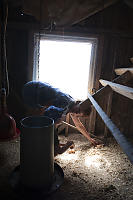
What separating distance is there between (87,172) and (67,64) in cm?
217

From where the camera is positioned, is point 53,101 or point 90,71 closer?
point 53,101

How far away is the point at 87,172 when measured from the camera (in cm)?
238

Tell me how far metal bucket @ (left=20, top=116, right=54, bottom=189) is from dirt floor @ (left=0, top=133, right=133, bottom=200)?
0.35m

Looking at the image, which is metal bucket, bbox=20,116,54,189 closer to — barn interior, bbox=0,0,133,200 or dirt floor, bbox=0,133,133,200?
dirt floor, bbox=0,133,133,200

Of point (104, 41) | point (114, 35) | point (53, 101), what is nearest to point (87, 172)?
point (53, 101)

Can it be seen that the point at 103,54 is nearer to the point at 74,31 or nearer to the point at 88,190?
the point at 74,31

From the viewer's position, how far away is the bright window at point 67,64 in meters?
3.30

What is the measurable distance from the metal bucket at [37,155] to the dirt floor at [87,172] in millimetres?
349

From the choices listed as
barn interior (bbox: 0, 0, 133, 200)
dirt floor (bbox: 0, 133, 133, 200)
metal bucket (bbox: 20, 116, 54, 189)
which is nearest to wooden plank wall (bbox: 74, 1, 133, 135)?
barn interior (bbox: 0, 0, 133, 200)

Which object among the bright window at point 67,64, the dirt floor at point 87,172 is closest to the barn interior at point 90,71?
the dirt floor at point 87,172

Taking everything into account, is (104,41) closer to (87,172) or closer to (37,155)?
(87,172)

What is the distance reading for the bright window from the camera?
3.30 m

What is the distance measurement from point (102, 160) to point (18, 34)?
2.89 meters

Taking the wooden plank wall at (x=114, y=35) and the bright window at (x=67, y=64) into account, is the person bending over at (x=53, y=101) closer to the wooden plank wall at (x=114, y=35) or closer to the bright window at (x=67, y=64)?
the bright window at (x=67, y=64)
